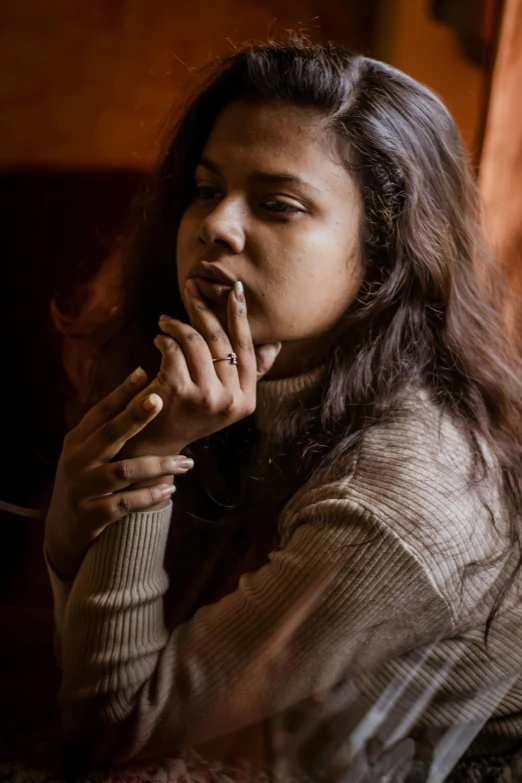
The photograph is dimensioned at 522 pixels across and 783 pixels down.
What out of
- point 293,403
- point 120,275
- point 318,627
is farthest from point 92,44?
point 318,627

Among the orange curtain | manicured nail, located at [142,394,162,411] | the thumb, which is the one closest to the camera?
manicured nail, located at [142,394,162,411]

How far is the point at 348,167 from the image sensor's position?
678 millimetres

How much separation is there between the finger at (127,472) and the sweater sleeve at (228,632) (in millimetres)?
31

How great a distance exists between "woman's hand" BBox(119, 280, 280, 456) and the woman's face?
18mm

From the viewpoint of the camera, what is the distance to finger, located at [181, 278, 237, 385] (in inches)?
23.9

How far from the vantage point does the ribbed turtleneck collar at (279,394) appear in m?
0.72

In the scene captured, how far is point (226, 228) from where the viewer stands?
0.62 meters

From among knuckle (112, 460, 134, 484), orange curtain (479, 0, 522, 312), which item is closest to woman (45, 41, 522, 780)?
knuckle (112, 460, 134, 484)

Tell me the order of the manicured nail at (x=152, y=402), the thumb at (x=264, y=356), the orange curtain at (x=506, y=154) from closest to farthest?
the manicured nail at (x=152, y=402) → the thumb at (x=264, y=356) → the orange curtain at (x=506, y=154)

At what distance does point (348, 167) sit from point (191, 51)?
21 cm

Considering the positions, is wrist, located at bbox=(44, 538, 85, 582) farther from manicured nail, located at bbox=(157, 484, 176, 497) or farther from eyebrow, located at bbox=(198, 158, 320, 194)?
eyebrow, located at bbox=(198, 158, 320, 194)

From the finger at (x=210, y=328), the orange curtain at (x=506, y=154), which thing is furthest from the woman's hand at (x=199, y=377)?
the orange curtain at (x=506, y=154)

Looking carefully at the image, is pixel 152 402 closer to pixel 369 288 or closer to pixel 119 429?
pixel 119 429

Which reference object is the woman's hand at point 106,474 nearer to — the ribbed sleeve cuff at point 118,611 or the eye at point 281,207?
the ribbed sleeve cuff at point 118,611
